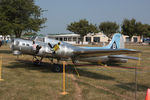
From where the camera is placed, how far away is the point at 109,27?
84.6 meters

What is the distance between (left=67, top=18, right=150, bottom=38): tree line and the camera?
73.6 meters

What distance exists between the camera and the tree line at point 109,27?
241 feet

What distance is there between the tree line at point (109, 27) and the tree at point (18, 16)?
51538mm

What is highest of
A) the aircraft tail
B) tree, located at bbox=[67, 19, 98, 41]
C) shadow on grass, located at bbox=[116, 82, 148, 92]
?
tree, located at bbox=[67, 19, 98, 41]

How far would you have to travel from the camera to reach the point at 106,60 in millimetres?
13820

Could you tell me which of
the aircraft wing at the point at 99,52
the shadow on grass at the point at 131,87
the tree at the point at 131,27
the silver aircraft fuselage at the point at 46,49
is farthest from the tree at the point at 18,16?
the tree at the point at 131,27

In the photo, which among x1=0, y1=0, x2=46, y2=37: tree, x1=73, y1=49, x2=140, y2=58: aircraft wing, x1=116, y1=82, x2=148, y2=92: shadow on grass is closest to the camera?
x1=116, y1=82, x2=148, y2=92: shadow on grass

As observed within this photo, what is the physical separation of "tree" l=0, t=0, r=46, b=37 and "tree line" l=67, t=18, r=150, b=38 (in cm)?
5154

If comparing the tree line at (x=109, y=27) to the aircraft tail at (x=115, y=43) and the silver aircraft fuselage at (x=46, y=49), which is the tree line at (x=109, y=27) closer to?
the aircraft tail at (x=115, y=43)

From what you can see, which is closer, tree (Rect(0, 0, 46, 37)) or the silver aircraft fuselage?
the silver aircraft fuselage

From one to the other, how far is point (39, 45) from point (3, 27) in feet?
37.1

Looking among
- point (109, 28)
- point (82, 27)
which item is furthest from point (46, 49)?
point (109, 28)

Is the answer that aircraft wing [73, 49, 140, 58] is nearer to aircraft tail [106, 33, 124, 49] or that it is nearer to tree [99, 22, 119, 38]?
aircraft tail [106, 33, 124, 49]

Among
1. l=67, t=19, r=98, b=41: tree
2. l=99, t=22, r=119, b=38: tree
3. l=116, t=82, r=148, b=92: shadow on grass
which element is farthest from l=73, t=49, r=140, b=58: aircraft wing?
l=99, t=22, r=119, b=38: tree
